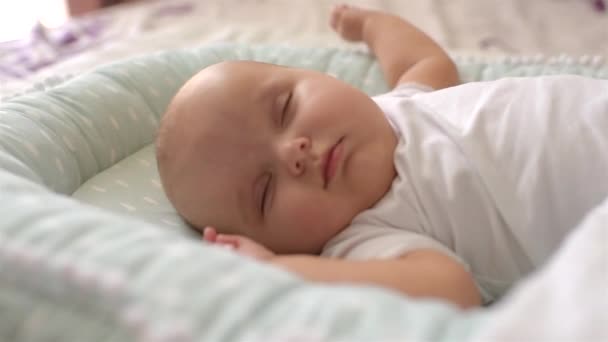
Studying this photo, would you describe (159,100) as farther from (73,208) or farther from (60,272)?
(60,272)

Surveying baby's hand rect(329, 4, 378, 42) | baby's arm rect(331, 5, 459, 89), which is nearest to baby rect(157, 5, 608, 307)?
baby's arm rect(331, 5, 459, 89)

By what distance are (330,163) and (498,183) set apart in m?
→ 0.19

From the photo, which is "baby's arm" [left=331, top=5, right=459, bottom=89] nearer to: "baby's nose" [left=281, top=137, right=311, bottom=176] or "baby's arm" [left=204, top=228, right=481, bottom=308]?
"baby's nose" [left=281, top=137, right=311, bottom=176]

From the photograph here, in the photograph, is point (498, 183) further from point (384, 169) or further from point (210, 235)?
point (210, 235)

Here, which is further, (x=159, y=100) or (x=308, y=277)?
(x=159, y=100)

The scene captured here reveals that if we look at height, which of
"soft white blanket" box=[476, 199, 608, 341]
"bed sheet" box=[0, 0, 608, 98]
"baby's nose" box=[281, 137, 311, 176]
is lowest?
"bed sheet" box=[0, 0, 608, 98]

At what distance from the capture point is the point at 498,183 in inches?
30.6

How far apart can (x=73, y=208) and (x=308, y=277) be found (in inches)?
8.7

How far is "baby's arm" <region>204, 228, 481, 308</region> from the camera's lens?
622mm

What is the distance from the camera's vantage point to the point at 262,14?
177cm

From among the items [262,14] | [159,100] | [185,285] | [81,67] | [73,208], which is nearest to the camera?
[185,285]

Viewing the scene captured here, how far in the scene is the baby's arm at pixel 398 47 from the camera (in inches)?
44.2

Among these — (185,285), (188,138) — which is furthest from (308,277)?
(188,138)

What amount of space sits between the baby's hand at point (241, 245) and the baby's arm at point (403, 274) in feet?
0.14
